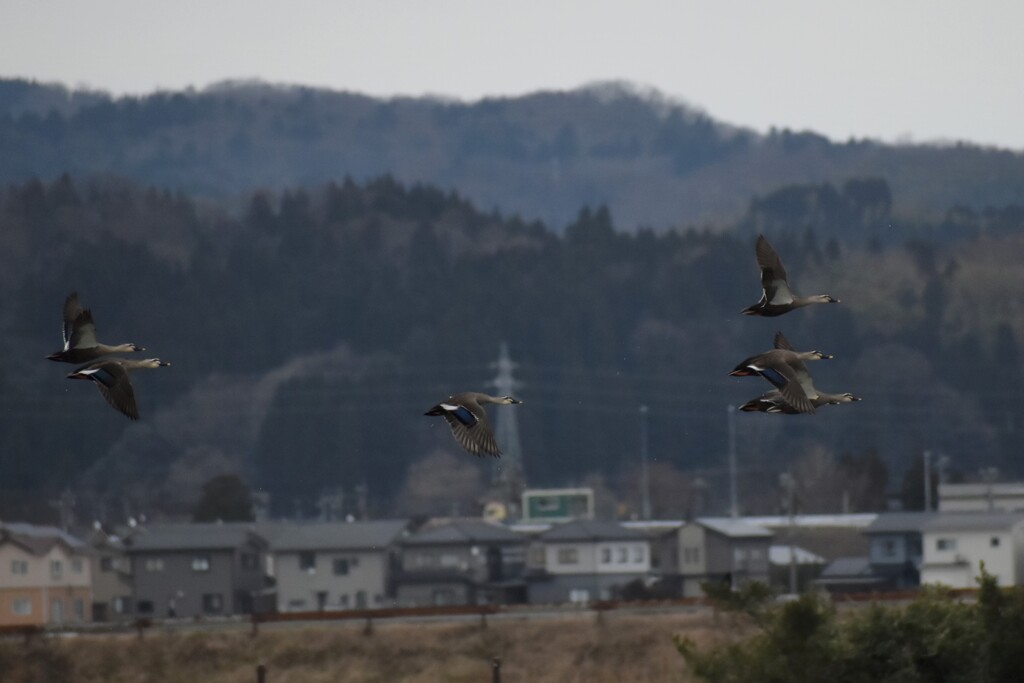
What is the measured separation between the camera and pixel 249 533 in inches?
2338

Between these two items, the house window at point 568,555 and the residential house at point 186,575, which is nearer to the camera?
the residential house at point 186,575

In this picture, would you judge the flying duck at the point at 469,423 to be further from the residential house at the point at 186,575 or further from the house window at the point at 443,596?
the house window at the point at 443,596

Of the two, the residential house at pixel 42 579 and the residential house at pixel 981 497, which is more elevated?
the residential house at pixel 981 497

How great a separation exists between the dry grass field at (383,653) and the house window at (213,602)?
47.3 feet

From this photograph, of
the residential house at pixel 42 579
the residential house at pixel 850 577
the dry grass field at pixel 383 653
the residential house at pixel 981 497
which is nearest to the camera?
the dry grass field at pixel 383 653

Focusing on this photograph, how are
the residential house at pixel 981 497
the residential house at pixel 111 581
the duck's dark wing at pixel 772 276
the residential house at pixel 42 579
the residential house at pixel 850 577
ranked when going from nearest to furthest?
the duck's dark wing at pixel 772 276, the residential house at pixel 42 579, the residential house at pixel 111 581, the residential house at pixel 850 577, the residential house at pixel 981 497

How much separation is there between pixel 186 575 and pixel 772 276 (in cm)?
4414

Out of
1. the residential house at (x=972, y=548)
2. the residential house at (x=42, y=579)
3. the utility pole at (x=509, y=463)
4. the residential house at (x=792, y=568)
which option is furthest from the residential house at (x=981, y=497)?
the residential house at (x=42, y=579)

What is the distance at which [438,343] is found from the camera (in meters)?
118

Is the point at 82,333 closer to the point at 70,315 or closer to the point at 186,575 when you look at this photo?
the point at 70,315

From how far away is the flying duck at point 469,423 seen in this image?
15.0 meters

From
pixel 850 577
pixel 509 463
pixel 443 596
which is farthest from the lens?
pixel 509 463

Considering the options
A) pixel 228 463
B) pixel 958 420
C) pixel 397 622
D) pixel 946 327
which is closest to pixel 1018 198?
pixel 946 327

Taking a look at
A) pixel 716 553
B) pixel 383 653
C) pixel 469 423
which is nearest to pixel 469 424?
pixel 469 423
